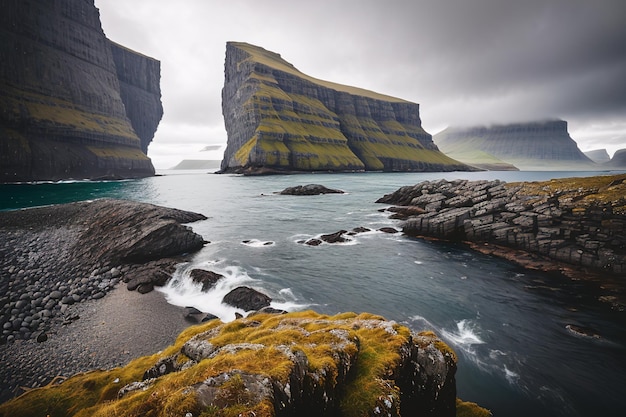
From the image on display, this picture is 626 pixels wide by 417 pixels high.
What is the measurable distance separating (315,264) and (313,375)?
2454 centimetres

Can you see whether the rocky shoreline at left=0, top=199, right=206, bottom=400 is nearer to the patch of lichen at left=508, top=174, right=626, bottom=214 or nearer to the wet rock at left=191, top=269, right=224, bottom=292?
the wet rock at left=191, top=269, right=224, bottom=292

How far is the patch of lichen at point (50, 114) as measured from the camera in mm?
120562

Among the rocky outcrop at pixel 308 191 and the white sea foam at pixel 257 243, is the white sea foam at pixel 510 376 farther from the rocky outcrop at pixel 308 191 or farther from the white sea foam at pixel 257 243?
the rocky outcrop at pixel 308 191

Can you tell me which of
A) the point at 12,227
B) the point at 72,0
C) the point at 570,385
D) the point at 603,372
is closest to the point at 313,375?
the point at 570,385

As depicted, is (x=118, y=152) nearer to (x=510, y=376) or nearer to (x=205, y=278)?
(x=205, y=278)

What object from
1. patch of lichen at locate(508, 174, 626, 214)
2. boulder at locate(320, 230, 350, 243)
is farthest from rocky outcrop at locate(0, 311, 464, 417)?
patch of lichen at locate(508, 174, 626, 214)

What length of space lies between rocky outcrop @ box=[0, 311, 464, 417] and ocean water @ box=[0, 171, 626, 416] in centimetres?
682

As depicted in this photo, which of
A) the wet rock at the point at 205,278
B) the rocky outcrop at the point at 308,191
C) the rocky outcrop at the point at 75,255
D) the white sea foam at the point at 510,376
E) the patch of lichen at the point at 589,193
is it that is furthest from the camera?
the rocky outcrop at the point at 308,191

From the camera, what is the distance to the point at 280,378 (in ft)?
21.9

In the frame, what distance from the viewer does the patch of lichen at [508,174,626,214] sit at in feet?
103

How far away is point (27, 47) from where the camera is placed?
144000 mm

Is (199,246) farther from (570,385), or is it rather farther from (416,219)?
(570,385)

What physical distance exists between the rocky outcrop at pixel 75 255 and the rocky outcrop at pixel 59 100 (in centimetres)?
10846

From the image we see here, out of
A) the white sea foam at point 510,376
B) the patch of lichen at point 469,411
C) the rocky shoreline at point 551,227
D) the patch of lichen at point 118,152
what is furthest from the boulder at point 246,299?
the patch of lichen at point 118,152
